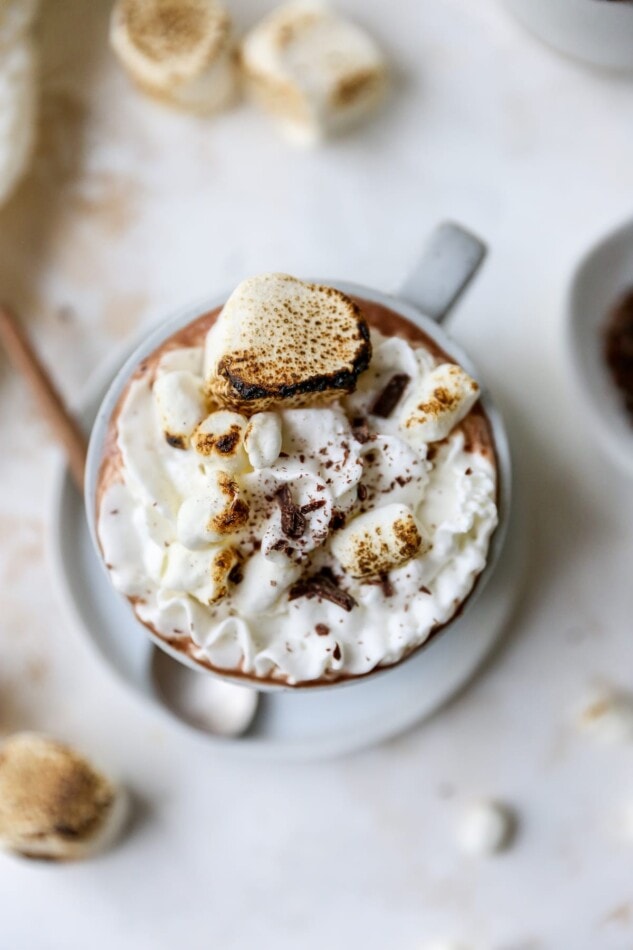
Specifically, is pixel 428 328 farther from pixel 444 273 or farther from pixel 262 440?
pixel 262 440

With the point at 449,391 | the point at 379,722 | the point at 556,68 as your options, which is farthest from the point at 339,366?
the point at 556,68

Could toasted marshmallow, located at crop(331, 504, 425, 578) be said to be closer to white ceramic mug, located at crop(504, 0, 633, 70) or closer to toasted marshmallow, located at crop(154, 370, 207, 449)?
toasted marshmallow, located at crop(154, 370, 207, 449)

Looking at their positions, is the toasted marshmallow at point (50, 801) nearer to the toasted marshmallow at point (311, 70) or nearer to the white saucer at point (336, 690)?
the white saucer at point (336, 690)

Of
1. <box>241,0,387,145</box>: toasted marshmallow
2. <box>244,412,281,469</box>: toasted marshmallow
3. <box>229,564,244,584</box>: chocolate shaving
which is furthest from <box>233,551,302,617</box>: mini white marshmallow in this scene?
<box>241,0,387,145</box>: toasted marshmallow

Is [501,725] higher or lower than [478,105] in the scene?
lower

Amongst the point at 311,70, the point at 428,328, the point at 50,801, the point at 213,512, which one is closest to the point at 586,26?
the point at 311,70

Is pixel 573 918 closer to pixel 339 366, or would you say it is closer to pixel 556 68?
pixel 339 366
